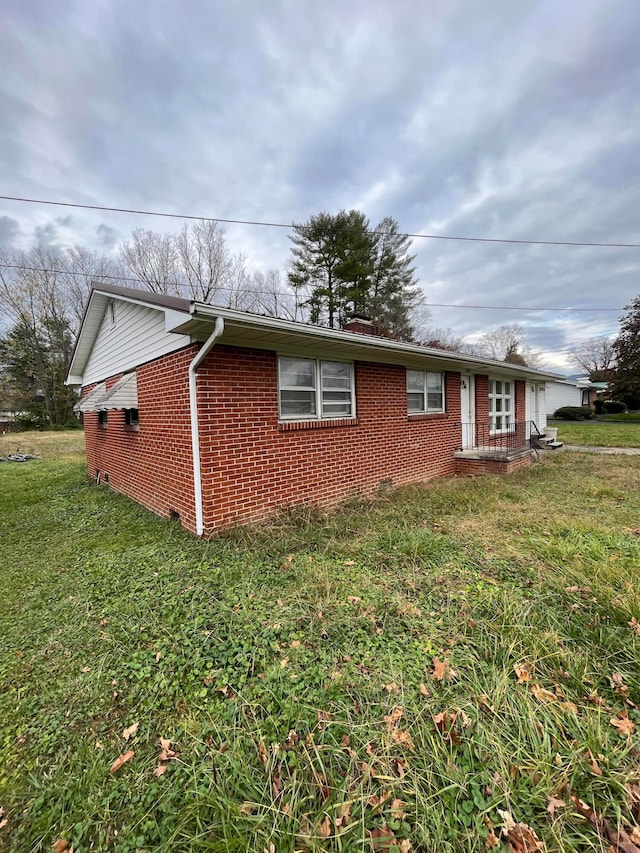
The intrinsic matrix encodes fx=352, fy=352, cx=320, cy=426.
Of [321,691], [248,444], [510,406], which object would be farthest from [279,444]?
[510,406]

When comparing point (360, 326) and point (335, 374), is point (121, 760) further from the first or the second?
point (360, 326)

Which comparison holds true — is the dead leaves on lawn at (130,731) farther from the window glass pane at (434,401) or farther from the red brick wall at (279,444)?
the window glass pane at (434,401)

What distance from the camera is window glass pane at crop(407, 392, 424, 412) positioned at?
7.83 m

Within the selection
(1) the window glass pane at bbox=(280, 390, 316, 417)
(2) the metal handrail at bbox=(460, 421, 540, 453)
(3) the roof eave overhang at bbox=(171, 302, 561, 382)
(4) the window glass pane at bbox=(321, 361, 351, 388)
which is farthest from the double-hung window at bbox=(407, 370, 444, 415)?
(1) the window glass pane at bbox=(280, 390, 316, 417)

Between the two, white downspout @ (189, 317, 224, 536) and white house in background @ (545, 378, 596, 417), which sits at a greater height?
white house in background @ (545, 378, 596, 417)

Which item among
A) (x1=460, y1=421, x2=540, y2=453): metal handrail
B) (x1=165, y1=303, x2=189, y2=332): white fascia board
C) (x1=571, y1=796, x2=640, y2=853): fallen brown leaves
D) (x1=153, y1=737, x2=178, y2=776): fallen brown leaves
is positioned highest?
(x1=165, y1=303, x2=189, y2=332): white fascia board

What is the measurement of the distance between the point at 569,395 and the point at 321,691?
4395cm

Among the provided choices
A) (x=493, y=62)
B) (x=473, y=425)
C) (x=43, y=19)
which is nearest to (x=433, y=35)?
(x=493, y=62)

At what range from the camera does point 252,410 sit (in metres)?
4.95

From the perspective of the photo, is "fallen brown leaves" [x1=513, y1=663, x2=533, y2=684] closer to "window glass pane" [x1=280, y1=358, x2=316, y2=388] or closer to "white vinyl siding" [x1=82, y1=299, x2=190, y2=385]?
"window glass pane" [x1=280, y1=358, x2=316, y2=388]

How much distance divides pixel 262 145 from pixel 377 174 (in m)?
3.68

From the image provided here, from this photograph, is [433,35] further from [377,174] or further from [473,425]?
[473,425]

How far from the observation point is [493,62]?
7379mm

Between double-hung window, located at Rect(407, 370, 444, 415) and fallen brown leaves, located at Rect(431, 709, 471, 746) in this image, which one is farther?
double-hung window, located at Rect(407, 370, 444, 415)
